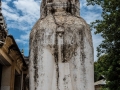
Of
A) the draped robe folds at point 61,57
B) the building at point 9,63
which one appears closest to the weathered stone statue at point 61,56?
the draped robe folds at point 61,57

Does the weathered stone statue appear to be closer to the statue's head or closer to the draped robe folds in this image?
the draped robe folds

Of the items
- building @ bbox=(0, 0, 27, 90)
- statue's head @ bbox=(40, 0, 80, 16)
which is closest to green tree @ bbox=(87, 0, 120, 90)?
building @ bbox=(0, 0, 27, 90)

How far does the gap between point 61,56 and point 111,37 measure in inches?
345

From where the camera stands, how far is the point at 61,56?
13.0 ft

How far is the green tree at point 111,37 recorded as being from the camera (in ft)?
40.0

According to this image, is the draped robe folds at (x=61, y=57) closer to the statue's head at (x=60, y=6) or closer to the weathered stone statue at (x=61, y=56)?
the weathered stone statue at (x=61, y=56)

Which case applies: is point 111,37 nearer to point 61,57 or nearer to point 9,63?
point 9,63

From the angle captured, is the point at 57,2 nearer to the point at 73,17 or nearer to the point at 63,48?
the point at 73,17

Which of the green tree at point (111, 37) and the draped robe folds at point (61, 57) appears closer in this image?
the draped robe folds at point (61, 57)

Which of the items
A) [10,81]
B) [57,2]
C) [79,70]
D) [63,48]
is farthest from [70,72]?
[10,81]

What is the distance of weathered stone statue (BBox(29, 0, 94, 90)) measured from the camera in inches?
153

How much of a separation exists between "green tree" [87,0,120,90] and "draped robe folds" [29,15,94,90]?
326 inches

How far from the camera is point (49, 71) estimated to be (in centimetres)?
392

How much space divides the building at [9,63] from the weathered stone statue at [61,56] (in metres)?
5.68
